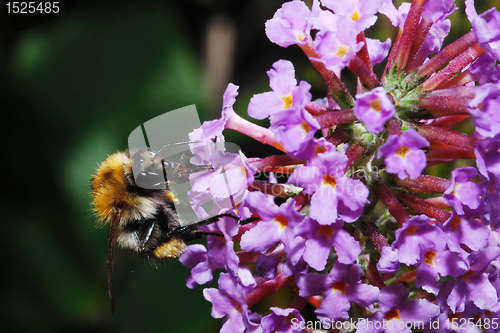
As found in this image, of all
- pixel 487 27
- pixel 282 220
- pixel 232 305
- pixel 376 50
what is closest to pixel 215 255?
pixel 232 305

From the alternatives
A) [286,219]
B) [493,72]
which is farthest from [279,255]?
[493,72]

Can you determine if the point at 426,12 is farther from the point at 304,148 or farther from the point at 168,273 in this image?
the point at 168,273

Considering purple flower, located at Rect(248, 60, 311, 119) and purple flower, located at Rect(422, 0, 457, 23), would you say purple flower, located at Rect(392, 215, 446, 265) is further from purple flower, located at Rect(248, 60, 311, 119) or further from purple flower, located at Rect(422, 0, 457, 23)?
purple flower, located at Rect(422, 0, 457, 23)

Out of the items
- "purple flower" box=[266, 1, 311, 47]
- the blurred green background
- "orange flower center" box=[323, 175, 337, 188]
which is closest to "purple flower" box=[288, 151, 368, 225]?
"orange flower center" box=[323, 175, 337, 188]

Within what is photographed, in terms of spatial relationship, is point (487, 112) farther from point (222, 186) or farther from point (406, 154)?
point (222, 186)

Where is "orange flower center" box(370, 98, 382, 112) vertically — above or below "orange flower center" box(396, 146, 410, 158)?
above

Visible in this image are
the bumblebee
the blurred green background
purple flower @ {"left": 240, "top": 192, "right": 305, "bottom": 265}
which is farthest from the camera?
the blurred green background
